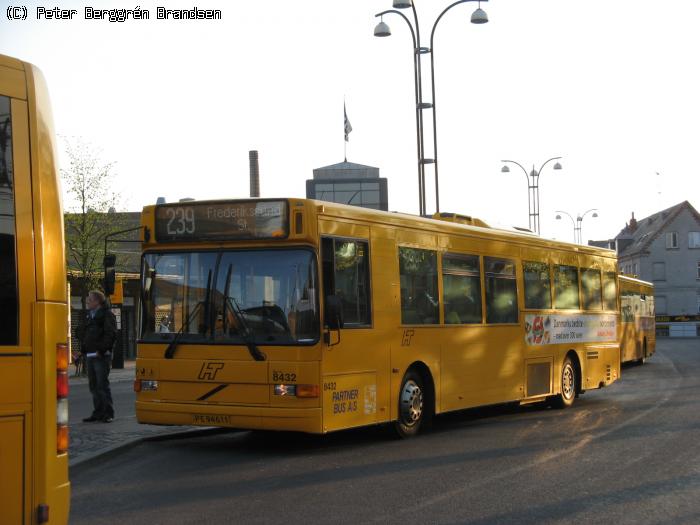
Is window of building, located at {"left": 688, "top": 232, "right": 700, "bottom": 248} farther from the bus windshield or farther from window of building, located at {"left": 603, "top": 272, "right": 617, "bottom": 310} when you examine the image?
the bus windshield

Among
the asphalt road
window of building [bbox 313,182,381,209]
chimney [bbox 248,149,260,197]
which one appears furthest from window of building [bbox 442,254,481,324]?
window of building [bbox 313,182,381,209]

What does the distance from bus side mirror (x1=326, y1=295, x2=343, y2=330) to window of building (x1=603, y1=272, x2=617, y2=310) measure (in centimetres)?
1019

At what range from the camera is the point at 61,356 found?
546 cm

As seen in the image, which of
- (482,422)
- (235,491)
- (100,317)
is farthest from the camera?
(482,422)

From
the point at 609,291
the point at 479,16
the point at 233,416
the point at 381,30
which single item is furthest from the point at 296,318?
the point at 479,16

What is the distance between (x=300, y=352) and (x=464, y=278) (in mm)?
Result: 4062

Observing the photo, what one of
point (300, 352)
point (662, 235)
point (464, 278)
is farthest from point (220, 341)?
point (662, 235)

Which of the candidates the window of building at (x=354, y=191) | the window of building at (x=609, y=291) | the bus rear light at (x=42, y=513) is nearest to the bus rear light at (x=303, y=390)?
the bus rear light at (x=42, y=513)

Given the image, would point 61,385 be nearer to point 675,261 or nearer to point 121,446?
point 121,446

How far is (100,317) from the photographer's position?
14.5 m

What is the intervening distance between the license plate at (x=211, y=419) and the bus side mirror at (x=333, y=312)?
61.3 inches

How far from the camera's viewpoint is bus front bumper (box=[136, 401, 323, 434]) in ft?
36.8

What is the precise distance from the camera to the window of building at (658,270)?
102 metres

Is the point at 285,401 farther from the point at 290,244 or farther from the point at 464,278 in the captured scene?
the point at 464,278
